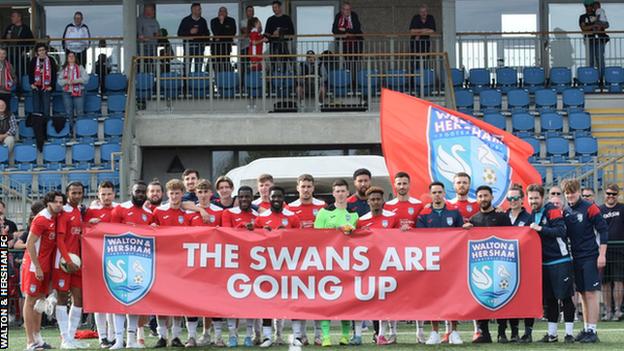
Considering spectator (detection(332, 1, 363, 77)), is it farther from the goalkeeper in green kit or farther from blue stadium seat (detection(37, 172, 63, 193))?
the goalkeeper in green kit

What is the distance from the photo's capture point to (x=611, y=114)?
27.9 metres

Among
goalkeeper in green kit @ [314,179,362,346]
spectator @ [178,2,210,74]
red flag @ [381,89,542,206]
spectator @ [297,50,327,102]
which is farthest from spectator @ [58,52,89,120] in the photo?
goalkeeper in green kit @ [314,179,362,346]

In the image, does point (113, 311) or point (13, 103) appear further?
point (13, 103)

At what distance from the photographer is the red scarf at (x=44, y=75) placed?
26.1m

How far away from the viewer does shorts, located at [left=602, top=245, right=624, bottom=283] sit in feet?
58.0

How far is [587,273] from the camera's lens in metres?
14.9

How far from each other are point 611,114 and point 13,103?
1173 cm

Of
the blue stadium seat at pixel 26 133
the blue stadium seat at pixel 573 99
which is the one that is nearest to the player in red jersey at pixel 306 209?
the blue stadium seat at pixel 26 133

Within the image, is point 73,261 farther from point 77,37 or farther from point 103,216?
point 77,37

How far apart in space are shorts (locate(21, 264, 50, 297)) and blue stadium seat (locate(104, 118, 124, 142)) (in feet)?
39.2

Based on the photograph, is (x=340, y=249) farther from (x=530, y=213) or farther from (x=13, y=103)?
(x=13, y=103)

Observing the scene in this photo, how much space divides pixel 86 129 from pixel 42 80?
1.22 m

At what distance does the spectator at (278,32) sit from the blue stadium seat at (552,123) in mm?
5166

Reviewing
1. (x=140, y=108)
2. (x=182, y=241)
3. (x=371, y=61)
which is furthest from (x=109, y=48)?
(x=182, y=241)
